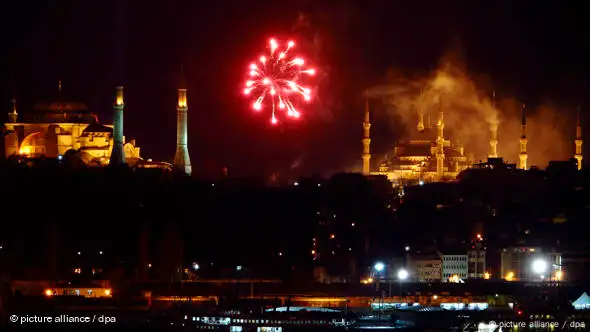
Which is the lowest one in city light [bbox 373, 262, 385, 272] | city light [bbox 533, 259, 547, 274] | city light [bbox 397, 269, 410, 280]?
city light [bbox 397, 269, 410, 280]

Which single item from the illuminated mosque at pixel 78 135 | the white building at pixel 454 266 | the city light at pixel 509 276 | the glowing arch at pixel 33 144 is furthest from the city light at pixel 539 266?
the glowing arch at pixel 33 144

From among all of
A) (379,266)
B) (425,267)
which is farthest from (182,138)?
(379,266)

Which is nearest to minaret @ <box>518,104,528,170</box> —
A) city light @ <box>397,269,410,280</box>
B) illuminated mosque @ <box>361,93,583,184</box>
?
illuminated mosque @ <box>361,93,583,184</box>

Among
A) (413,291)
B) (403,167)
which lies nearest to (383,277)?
(413,291)

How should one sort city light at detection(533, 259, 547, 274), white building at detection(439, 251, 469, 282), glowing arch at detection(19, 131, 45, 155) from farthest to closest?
glowing arch at detection(19, 131, 45, 155) < city light at detection(533, 259, 547, 274) < white building at detection(439, 251, 469, 282)

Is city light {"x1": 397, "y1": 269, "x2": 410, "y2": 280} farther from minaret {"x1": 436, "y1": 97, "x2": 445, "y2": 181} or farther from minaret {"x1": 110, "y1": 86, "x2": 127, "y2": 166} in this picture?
minaret {"x1": 436, "y1": 97, "x2": 445, "y2": 181}

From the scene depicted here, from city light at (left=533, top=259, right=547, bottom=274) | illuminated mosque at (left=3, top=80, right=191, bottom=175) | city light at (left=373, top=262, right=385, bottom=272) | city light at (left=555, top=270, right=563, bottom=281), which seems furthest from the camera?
illuminated mosque at (left=3, top=80, right=191, bottom=175)
